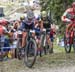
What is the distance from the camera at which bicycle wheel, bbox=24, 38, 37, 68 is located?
1086 centimetres

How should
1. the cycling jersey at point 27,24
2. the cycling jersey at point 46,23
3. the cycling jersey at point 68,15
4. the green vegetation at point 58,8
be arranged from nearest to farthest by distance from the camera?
1. the cycling jersey at point 27,24
2. the cycling jersey at point 68,15
3. the cycling jersey at point 46,23
4. the green vegetation at point 58,8

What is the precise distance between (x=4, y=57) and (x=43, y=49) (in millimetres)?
1612

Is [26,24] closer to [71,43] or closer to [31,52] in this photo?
[31,52]

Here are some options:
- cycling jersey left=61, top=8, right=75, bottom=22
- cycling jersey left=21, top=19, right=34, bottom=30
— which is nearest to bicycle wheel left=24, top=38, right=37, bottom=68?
cycling jersey left=21, top=19, right=34, bottom=30

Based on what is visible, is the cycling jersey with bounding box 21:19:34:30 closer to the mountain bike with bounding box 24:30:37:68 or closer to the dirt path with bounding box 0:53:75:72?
the mountain bike with bounding box 24:30:37:68

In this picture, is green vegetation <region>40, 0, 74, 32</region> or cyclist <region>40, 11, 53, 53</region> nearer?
cyclist <region>40, 11, 53, 53</region>

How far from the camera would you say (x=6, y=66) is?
11.5 metres

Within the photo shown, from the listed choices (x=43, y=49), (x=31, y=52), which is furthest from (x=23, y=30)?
(x=43, y=49)

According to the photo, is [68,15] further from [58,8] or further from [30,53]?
[58,8]

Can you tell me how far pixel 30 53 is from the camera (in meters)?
11.0

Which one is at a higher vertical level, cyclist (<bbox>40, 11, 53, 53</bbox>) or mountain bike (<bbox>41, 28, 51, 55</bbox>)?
cyclist (<bbox>40, 11, 53, 53</bbox>)

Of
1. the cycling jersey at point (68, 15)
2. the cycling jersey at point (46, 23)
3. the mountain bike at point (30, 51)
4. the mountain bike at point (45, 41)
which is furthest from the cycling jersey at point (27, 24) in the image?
the cycling jersey at point (46, 23)

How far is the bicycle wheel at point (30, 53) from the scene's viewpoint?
10.9 metres

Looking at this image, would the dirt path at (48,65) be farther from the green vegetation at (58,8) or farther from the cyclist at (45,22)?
the green vegetation at (58,8)
